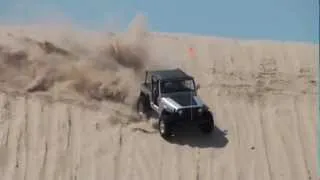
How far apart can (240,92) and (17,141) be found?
7546 mm

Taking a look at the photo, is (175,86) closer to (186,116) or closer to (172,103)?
(172,103)

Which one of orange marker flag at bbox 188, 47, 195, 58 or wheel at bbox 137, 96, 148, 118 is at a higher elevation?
orange marker flag at bbox 188, 47, 195, 58

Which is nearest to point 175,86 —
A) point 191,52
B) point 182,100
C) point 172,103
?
point 182,100

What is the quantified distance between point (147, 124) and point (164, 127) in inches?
48.0

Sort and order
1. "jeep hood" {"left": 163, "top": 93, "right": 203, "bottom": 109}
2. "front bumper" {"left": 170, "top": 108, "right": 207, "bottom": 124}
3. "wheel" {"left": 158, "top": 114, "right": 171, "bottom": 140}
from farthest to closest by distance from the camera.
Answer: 1. "jeep hood" {"left": 163, "top": 93, "right": 203, "bottom": 109}
2. "wheel" {"left": 158, "top": 114, "right": 171, "bottom": 140}
3. "front bumper" {"left": 170, "top": 108, "right": 207, "bottom": 124}

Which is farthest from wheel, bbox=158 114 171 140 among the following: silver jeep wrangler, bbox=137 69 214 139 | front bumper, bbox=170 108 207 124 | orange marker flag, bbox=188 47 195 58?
orange marker flag, bbox=188 47 195 58

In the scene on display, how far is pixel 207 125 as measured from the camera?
19.5 metres

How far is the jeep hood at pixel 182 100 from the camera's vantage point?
62.8 ft

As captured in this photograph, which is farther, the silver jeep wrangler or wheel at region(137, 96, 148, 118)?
wheel at region(137, 96, 148, 118)

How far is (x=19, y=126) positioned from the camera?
19719mm

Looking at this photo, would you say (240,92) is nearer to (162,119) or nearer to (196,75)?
(196,75)

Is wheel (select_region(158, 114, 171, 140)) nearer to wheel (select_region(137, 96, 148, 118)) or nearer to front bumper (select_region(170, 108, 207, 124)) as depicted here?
front bumper (select_region(170, 108, 207, 124))

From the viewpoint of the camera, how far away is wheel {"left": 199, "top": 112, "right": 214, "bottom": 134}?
19.3 m

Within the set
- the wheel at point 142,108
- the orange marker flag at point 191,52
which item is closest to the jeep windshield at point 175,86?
the wheel at point 142,108
